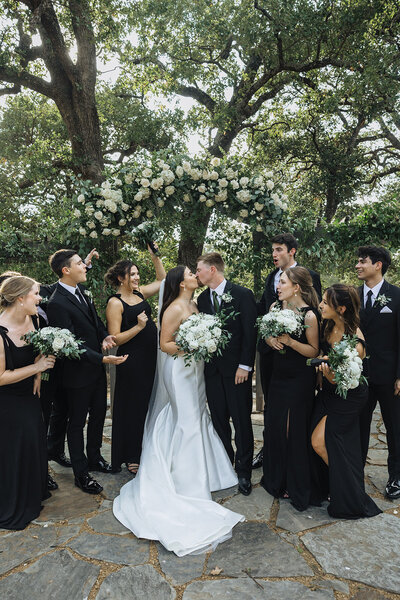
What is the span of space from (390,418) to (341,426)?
931 mm

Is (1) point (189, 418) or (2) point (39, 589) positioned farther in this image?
(1) point (189, 418)

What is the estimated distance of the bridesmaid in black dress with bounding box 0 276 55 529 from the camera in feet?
12.2

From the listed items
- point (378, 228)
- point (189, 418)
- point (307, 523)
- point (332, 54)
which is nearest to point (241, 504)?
point (307, 523)

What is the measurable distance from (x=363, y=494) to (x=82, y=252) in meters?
4.49

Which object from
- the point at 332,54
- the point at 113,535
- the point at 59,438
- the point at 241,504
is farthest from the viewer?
the point at 332,54

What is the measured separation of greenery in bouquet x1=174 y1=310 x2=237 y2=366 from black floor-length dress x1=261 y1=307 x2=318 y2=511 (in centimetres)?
71

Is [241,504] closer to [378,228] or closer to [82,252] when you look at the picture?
[82,252]

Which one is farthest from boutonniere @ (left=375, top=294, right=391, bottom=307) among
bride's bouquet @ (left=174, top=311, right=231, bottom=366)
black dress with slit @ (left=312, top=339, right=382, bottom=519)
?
bride's bouquet @ (left=174, top=311, right=231, bottom=366)

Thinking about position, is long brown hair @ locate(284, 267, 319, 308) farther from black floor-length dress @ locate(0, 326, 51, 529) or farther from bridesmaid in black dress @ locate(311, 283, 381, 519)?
black floor-length dress @ locate(0, 326, 51, 529)

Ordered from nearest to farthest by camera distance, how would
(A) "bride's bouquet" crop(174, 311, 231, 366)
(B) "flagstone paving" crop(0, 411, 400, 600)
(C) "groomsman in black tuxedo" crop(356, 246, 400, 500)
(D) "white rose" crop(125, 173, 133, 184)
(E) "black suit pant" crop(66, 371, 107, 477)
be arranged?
(B) "flagstone paving" crop(0, 411, 400, 600) < (A) "bride's bouquet" crop(174, 311, 231, 366) < (C) "groomsman in black tuxedo" crop(356, 246, 400, 500) < (E) "black suit pant" crop(66, 371, 107, 477) < (D) "white rose" crop(125, 173, 133, 184)

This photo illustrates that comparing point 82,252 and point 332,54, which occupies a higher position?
point 332,54

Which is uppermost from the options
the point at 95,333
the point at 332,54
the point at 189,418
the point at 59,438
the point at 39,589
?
the point at 332,54

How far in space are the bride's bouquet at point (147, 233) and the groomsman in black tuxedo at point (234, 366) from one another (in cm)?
128

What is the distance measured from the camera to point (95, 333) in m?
4.59
